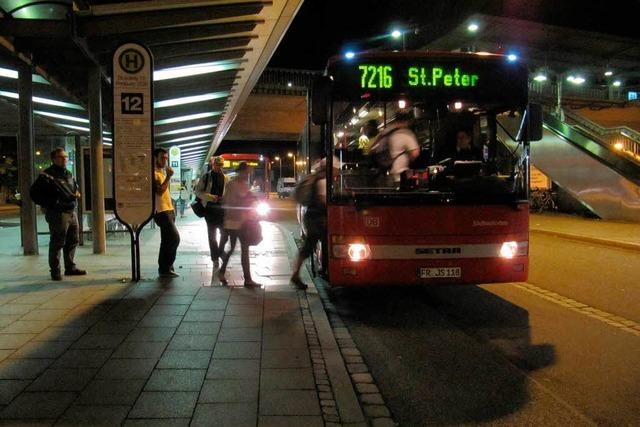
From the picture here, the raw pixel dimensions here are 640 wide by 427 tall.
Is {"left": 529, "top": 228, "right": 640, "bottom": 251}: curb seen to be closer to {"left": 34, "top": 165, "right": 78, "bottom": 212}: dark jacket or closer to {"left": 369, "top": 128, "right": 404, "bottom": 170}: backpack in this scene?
{"left": 369, "top": 128, "right": 404, "bottom": 170}: backpack

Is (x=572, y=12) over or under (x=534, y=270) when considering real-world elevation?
over

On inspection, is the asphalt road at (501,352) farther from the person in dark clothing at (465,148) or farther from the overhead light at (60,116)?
the overhead light at (60,116)

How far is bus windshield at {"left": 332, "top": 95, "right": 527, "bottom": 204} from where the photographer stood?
22.9 ft

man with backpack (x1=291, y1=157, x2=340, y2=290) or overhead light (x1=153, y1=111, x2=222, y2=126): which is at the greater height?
overhead light (x1=153, y1=111, x2=222, y2=126)

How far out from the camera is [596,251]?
13.4 metres

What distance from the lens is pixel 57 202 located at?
27.0 ft

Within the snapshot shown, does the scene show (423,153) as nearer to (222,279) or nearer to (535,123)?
(535,123)

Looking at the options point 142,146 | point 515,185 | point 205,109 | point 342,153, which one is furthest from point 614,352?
point 205,109

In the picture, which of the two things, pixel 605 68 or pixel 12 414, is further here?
pixel 605 68

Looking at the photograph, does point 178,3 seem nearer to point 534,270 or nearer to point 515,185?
point 515,185

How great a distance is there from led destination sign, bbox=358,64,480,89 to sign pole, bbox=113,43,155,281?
10.2ft

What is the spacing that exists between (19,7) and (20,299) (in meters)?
5.12

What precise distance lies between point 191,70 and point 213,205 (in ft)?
18.8

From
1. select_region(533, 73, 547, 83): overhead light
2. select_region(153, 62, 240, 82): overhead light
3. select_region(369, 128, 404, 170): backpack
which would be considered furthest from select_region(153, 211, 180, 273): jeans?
select_region(533, 73, 547, 83): overhead light
